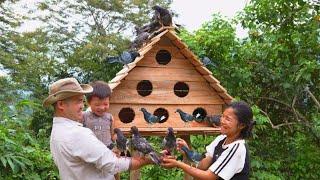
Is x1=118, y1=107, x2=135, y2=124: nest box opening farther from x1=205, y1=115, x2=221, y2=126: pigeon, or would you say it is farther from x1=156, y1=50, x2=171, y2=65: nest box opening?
x1=205, y1=115, x2=221, y2=126: pigeon

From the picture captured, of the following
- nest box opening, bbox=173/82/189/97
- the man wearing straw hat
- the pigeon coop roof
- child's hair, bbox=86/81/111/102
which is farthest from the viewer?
nest box opening, bbox=173/82/189/97

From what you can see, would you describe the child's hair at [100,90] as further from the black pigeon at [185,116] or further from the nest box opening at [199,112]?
the nest box opening at [199,112]

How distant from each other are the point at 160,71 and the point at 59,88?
2076 millimetres

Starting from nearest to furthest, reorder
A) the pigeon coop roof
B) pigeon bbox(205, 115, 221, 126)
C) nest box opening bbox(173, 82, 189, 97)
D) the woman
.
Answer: the woman, the pigeon coop roof, pigeon bbox(205, 115, 221, 126), nest box opening bbox(173, 82, 189, 97)

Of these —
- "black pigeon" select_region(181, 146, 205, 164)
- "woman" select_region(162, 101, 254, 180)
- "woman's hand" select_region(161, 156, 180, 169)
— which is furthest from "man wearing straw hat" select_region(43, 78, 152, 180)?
"black pigeon" select_region(181, 146, 205, 164)

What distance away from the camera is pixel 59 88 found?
2947mm

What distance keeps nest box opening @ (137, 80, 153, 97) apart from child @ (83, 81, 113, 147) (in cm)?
84

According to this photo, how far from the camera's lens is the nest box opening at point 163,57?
16.4ft

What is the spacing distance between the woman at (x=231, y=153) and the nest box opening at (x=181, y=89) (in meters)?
1.83

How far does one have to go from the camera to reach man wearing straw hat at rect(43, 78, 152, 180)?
283cm

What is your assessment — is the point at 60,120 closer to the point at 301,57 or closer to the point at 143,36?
the point at 143,36

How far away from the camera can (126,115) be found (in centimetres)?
494

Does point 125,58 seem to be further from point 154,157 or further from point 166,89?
point 154,157

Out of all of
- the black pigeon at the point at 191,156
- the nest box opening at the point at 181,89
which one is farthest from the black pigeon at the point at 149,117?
the black pigeon at the point at 191,156
